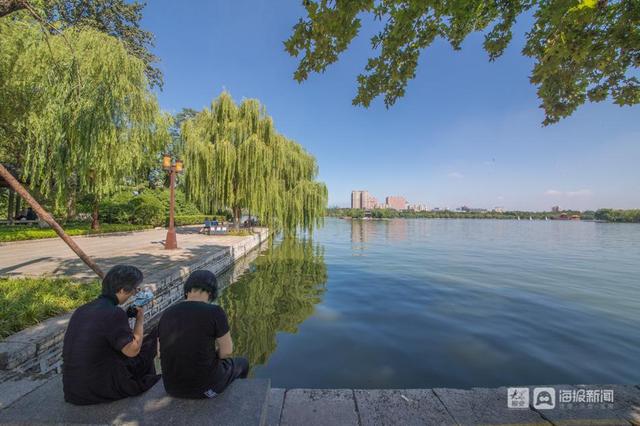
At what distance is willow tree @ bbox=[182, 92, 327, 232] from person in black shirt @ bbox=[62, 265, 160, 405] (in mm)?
13288

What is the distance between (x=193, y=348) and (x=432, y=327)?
5212 millimetres

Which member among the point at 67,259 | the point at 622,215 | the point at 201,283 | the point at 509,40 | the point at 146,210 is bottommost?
the point at 67,259

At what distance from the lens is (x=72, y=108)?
11281mm

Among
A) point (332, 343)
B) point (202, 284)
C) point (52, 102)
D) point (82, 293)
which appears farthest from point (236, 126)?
point (202, 284)

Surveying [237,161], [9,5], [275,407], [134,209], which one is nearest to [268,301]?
[275,407]

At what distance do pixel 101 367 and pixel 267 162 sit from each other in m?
13.8

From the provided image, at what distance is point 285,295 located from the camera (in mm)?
7887

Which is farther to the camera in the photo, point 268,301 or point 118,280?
point 268,301

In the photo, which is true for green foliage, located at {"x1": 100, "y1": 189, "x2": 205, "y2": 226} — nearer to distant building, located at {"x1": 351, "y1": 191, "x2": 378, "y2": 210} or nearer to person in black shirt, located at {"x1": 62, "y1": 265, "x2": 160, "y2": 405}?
person in black shirt, located at {"x1": 62, "y1": 265, "x2": 160, "y2": 405}

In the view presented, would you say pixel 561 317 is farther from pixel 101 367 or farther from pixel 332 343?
pixel 101 367

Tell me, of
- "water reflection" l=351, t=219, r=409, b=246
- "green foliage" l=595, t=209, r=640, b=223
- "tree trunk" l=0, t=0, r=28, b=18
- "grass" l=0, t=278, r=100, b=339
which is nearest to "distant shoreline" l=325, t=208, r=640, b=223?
"green foliage" l=595, t=209, r=640, b=223

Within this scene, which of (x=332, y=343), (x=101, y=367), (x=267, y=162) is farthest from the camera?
(x=267, y=162)

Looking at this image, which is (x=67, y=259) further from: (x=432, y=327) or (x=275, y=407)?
(x=432, y=327)

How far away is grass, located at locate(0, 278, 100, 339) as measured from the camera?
3828 millimetres
